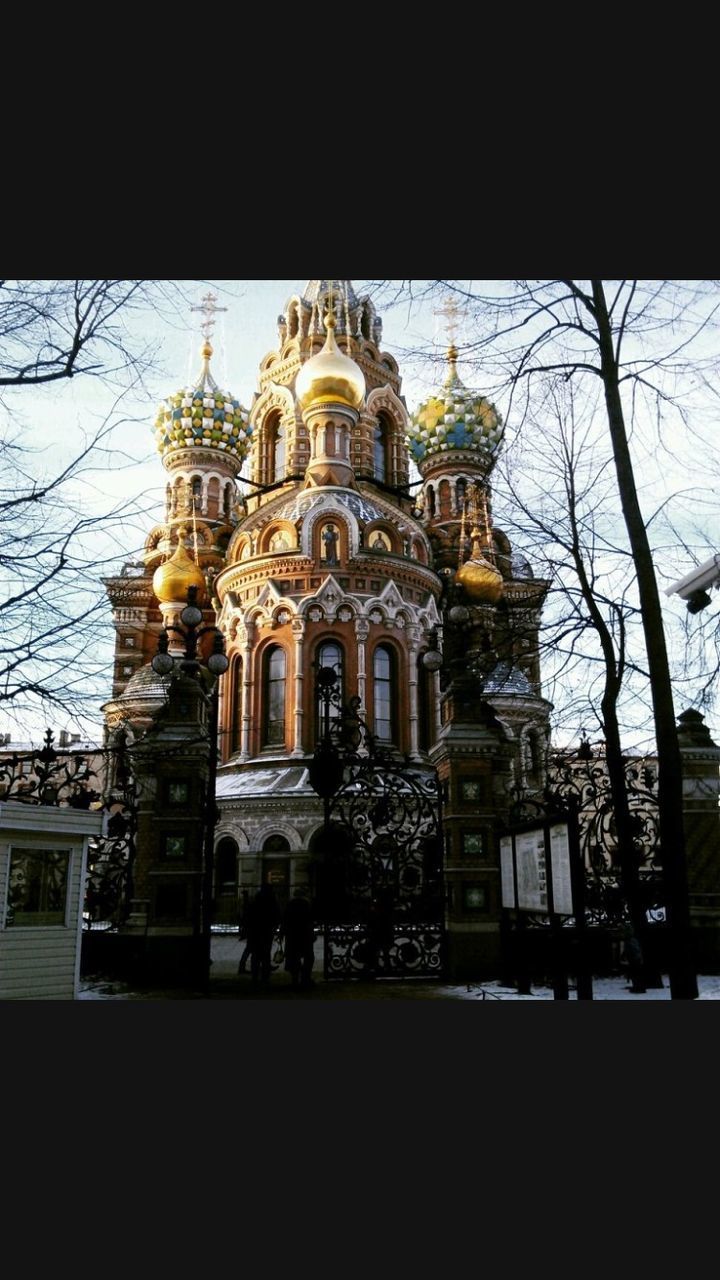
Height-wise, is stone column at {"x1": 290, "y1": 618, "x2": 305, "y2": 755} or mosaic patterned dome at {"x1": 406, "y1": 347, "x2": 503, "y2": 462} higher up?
mosaic patterned dome at {"x1": 406, "y1": 347, "x2": 503, "y2": 462}

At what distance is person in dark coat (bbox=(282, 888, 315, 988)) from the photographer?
923 centimetres

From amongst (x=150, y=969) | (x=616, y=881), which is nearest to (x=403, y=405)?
(x=616, y=881)

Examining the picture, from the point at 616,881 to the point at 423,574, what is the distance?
13.8 m

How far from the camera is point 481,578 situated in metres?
22.1

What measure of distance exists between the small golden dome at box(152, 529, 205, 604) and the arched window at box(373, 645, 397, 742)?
6.53 metres

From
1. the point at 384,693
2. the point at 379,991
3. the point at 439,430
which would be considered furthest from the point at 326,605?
the point at 379,991

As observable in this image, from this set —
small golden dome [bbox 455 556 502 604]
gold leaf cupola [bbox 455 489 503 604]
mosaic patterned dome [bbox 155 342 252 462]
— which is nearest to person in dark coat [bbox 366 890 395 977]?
gold leaf cupola [bbox 455 489 503 604]

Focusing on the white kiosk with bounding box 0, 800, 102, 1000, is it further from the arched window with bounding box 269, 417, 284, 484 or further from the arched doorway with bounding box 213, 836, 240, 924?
the arched window with bounding box 269, 417, 284, 484

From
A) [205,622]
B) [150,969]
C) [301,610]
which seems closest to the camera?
[150,969]

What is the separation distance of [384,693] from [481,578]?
351cm

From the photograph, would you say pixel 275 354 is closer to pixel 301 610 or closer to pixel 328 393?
pixel 328 393

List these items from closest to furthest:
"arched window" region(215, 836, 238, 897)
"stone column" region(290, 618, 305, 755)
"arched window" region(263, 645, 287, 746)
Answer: "arched window" region(215, 836, 238, 897)
"stone column" region(290, 618, 305, 755)
"arched window" region(263, 645, 287, 746)

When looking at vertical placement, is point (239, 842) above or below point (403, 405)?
below

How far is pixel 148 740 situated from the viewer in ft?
30.6
